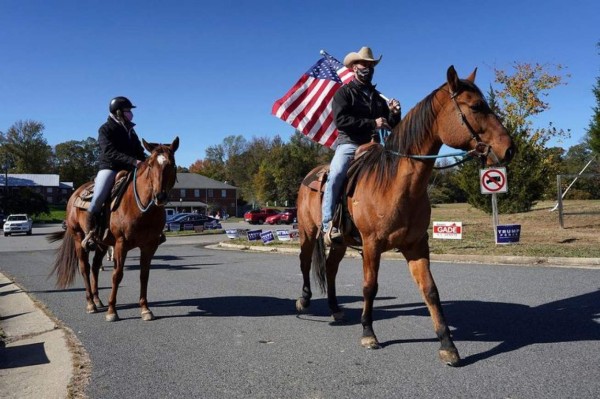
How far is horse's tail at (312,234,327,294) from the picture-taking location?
6902 millimetres

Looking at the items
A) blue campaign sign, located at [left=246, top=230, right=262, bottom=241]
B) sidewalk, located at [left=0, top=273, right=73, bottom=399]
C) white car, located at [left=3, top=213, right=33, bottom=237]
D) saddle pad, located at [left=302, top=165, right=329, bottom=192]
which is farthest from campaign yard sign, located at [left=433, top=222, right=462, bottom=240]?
white car, located at [left=3, top=213, right=33, bottom=237]

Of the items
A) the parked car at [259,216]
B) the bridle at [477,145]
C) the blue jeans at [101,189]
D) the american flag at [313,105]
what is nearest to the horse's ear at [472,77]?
the bridle at [477,145]

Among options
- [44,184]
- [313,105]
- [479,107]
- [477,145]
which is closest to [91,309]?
[477,145]

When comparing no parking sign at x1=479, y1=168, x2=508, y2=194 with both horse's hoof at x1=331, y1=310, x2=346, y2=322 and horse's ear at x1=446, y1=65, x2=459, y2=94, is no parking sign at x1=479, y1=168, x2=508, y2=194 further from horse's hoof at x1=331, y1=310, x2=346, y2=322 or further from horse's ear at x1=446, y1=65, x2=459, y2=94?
horse's ear at x1=446, y1=65, x2=459, y2=94

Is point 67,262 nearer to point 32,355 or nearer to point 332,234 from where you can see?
point 32,355

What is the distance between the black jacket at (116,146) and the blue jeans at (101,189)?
Answer: 0.13 m

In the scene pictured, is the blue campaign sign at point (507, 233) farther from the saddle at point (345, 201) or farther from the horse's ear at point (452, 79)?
the horse's ear at point (452, 79)

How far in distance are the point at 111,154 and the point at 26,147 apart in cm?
11772

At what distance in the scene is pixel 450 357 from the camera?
430 centimetres

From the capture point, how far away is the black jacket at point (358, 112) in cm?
546

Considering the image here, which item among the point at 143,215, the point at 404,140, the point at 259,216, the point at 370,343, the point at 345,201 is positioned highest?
the point at 404,140

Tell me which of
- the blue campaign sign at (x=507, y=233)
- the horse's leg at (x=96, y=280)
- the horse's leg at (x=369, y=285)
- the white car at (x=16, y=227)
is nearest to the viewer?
the horse's leg at (x=369, y=285)

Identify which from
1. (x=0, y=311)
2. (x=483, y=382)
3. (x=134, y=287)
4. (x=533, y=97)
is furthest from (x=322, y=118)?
(x=533, y=97)

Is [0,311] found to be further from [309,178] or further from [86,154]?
[86,154]
